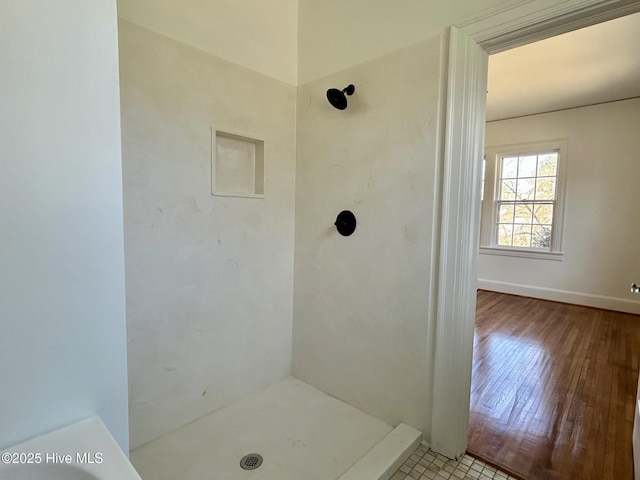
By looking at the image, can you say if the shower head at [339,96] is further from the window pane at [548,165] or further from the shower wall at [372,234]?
the window pane at [548,165]

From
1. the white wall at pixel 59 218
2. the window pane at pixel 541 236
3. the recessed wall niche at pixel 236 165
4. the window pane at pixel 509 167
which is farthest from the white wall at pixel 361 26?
the window pane at pixel 541 236

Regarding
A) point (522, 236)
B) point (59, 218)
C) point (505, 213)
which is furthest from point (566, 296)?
point (59, 218)

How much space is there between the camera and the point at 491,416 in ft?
6.57

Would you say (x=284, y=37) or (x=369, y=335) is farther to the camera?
(x=284, y=37)

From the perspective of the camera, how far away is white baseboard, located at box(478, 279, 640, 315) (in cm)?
406

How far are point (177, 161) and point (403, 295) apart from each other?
138 centimetres

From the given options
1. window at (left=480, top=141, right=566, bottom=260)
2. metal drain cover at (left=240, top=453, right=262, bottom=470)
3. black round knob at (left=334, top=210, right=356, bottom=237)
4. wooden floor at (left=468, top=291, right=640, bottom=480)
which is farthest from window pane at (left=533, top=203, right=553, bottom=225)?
metal drain cover at (left=240, top=453, right=262, bottom=470)

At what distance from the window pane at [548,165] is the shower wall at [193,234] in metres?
4.11

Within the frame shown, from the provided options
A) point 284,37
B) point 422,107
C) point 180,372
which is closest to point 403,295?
point 422,107

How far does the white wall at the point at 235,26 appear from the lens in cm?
156

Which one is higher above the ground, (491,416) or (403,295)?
(403,295)

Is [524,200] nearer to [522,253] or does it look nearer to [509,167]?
[509,167]

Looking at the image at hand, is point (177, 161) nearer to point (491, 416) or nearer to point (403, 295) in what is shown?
point (403, 295)

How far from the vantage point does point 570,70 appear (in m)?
3.14
